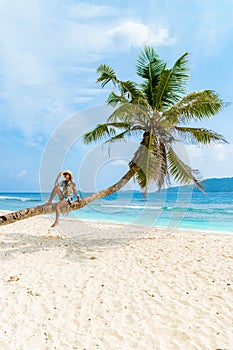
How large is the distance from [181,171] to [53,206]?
4110 mm

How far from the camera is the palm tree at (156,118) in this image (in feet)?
28.1

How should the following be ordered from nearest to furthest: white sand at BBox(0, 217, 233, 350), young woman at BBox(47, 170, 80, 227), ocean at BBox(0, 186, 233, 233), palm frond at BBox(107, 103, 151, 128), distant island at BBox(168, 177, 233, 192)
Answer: white sand at BBox(0, 217, 233, 350), young woman at BBox(47, 170, 80, 227), palm frond at BBox(107, 103, 151, 128), ocean at BBox(0, 186, 233, 233), distant island at BBox(168, 177, 233, 192)

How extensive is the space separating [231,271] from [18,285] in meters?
4.33

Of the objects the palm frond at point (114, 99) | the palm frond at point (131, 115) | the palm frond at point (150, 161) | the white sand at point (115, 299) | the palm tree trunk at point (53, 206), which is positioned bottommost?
the white sand at point (115, 299)

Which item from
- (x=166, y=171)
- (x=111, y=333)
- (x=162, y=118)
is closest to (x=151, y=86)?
(x=162, y=118)

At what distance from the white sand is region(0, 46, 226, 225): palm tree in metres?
2.14

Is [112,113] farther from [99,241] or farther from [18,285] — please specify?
[18,285]

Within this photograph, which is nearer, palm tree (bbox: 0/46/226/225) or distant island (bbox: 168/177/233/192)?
palm tree (bbox: 0/46/226/225)

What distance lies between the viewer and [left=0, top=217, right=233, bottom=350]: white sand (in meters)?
3.67

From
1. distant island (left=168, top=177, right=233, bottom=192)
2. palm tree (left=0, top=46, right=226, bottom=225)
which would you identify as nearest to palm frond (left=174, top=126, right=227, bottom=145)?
palm tree (left=0, top=46, right=226, bottom=225)

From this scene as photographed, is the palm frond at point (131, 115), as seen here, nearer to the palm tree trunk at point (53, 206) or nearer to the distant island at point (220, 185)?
the palm tree trunk at point (53, 206)

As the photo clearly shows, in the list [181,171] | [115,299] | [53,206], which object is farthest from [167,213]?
[115,299]

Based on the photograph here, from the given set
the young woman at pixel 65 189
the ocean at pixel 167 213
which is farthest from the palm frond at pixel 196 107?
the young woman at pixel 65 189

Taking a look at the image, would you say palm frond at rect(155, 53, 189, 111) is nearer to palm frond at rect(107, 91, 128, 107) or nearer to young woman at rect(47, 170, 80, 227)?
palm frond at rect(107, 91, 128, 107)
